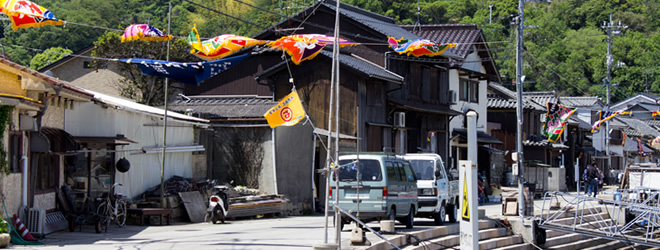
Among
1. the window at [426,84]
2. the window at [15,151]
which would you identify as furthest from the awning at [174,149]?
the window at [426,84]

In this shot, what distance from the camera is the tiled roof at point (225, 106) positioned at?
96.1 ft

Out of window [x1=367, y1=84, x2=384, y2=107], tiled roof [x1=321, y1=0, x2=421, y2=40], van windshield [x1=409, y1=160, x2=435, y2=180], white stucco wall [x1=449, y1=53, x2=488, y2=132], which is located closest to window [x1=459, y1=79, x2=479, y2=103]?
white stucco wall [x1=449, y1=53, x2=488, y2=132]

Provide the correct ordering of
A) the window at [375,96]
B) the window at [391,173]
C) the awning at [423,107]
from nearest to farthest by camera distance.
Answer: the window at [391,173]
the window at [375,96]
the awning at [423,107]

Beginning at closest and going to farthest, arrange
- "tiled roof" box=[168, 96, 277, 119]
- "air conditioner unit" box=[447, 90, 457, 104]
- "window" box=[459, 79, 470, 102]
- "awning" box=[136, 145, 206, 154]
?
"awning" box=[136, 145, 206, 154]
"tiled roof" box=[168, 96, 277, 119]
"air conditioner unit" box=[447, 90, 457, 104]
"window" box=[459, 79, 470, 102]

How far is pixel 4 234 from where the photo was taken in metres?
15.0

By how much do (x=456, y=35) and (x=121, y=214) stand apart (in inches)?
1021

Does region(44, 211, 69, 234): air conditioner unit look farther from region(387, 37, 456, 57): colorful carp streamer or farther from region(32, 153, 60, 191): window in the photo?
region(387, 37, 456, 57): colorful carp streamer

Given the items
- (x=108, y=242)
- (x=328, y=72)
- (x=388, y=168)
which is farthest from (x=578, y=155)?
(x=108, y=242)

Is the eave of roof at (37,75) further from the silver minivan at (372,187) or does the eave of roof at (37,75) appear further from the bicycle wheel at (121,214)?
the silver minivan at (372,187)

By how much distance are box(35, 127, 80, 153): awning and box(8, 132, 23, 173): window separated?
0.44 m

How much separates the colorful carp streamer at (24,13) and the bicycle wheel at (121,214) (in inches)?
226

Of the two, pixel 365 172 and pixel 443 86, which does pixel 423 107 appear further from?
pixel 365 172

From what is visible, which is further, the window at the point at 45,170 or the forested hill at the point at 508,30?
the forested hill at the point at 508,30

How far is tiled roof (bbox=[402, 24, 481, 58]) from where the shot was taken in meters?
41.1
